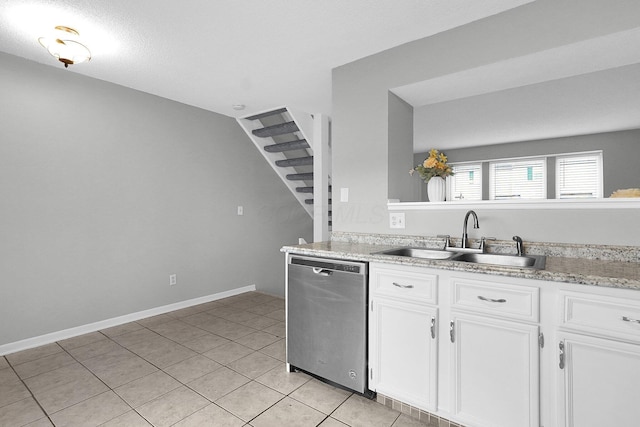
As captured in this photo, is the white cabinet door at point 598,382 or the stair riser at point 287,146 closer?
the white cabinet door at point 598,382

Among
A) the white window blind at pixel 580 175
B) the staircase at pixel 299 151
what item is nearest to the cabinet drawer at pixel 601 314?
the staircase at pixel 299 151

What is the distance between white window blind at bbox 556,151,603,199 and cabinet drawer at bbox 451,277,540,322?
477 centimetres

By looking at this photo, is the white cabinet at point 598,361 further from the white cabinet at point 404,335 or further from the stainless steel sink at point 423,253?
the stainless steel sink at point 423,253

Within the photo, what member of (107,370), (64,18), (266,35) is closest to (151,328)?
(107,370)

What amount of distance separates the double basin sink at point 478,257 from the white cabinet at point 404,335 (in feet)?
0.83

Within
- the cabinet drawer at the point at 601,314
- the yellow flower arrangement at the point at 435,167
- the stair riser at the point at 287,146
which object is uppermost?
the stair riser at the point at 287,146

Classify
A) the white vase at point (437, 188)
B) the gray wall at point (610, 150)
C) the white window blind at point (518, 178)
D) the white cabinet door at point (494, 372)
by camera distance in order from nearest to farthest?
the white cabinet door at point (494, 372) → the white vase at point (437, 188) → the gray wall at point (610, 150) → the white window blind at point (518, 178)

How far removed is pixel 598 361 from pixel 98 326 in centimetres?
380

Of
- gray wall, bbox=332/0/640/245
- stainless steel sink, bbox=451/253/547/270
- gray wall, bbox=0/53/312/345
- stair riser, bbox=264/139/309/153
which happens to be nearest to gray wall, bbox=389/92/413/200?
gray wall, bbox=332/0/640/245

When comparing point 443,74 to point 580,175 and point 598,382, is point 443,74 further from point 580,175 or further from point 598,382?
point 580,175

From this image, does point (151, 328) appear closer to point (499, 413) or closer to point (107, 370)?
point (107, 370)

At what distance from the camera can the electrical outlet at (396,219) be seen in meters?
2.46

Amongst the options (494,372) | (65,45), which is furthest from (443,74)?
(65,45)

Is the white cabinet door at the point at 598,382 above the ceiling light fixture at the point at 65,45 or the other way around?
the other way around
